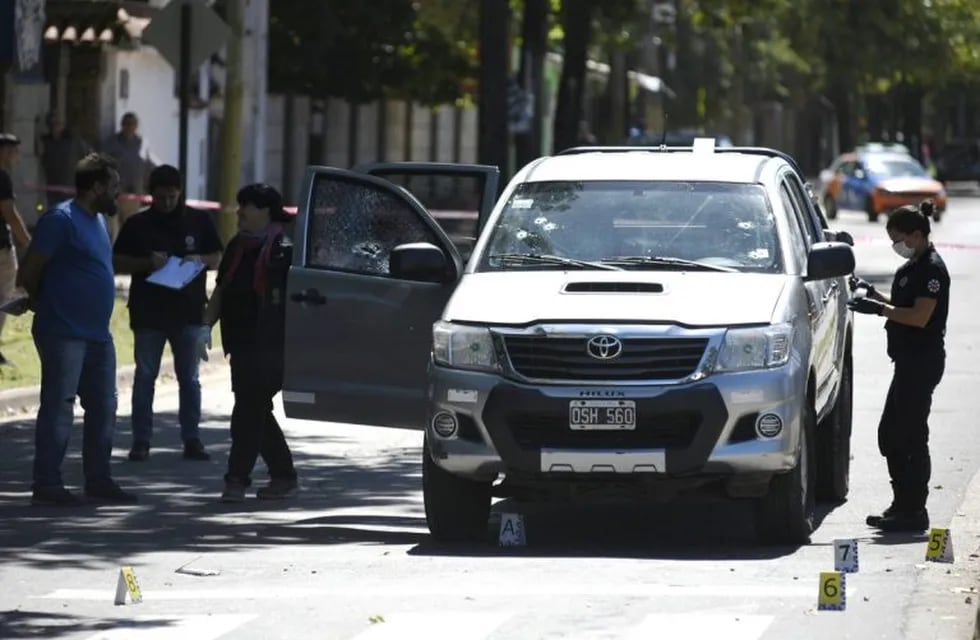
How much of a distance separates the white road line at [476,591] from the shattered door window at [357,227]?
318 cm

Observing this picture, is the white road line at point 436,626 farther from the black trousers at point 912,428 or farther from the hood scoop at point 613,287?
the black trousers at point 912,428

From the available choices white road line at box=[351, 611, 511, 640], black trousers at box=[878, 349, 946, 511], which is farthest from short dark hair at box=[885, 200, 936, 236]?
white road line at box=[351, 611, 511, 640]

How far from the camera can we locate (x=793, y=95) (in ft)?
306

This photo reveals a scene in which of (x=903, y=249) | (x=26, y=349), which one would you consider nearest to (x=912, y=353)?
(x=903, y=249)

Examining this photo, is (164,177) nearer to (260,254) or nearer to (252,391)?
(260,254)

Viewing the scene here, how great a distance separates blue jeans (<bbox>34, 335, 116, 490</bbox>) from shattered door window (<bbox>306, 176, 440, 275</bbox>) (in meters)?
1.22

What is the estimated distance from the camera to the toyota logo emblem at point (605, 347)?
11070mm

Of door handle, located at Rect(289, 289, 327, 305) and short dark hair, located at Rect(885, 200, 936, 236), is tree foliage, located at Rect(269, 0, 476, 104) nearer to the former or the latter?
door handle, located at Rect(289, 289, 327, 305)

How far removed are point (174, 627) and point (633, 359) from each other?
2628 mm

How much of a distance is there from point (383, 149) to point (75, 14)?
23.7 meters

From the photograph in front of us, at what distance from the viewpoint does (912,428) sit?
12.2 metres

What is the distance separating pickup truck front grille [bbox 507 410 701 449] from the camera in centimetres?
1112

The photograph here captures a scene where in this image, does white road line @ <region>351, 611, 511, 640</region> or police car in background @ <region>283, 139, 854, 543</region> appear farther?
police car in background @ <region>283, 139, 854, 543</region>

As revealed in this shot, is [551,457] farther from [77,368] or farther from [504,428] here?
[77,368]
